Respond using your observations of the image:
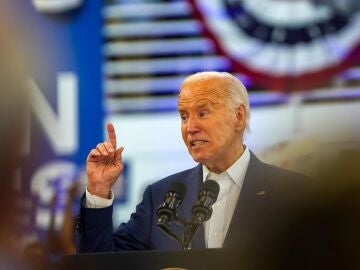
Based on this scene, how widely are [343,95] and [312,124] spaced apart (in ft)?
0.55

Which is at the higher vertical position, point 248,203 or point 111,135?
point 111,135

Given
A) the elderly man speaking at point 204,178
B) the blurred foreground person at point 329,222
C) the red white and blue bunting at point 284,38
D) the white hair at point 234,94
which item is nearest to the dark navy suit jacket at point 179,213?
the elderly man speaking at point 204,178

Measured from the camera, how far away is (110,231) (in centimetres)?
195

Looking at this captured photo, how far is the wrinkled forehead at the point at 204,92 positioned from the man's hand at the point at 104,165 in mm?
202

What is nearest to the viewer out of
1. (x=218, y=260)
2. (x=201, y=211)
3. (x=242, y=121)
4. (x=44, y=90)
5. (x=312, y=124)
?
(x=218, y=260)

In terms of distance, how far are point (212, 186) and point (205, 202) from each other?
40 mm

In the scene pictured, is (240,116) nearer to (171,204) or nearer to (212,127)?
(212,127)

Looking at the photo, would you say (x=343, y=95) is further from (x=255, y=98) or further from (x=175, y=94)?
(x=175, y=94)

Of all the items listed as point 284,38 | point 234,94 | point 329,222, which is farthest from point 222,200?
point 284,38

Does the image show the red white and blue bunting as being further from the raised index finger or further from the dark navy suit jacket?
the raised index finger

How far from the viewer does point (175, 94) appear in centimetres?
363

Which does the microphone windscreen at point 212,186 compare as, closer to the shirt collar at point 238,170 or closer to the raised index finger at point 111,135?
the shirt collar at point 238,170

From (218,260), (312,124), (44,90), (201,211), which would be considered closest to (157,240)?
(201,211)

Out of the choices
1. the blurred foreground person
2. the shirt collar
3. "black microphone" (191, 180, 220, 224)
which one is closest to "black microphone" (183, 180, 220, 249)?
"black microphone" (191, 180, 220, 224)
